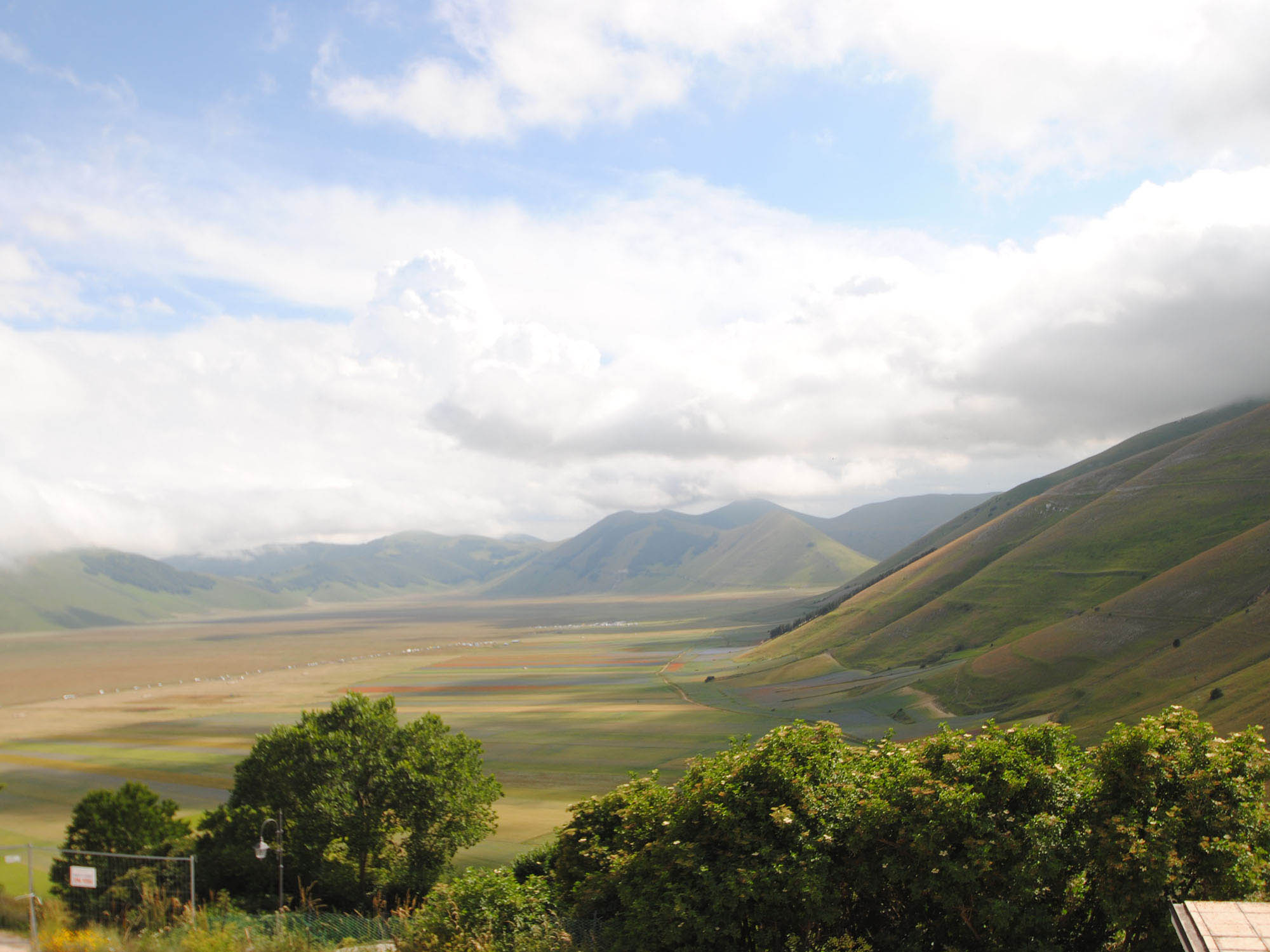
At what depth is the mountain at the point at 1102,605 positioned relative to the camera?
9212 centimetres

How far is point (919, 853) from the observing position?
20.5m

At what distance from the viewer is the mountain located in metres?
92.1

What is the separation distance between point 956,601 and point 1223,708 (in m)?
84.4

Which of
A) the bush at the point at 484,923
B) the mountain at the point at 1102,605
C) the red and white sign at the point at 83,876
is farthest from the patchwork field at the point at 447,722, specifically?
the red and white sign at the point at 83,876

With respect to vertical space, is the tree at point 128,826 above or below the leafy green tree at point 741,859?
below

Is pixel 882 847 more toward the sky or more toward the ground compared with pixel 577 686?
more toward the sky

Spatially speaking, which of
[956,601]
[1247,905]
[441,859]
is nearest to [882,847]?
[1247,905]

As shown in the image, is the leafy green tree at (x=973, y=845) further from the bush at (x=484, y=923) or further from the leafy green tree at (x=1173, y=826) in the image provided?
the bush at (x=484, y=923)

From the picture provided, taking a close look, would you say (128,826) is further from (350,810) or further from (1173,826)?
(1173,826)

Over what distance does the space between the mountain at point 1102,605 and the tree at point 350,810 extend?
64.8m

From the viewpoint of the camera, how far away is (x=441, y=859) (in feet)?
148

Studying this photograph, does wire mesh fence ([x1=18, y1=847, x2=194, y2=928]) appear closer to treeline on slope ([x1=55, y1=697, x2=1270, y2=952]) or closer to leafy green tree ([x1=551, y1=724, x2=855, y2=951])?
treeline on slope ([x1=55, y1=697, x2=1270, y2=952])

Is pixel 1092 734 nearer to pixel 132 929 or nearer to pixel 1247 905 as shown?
pixel 1247 905

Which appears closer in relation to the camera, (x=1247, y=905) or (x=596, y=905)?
(x=1247, y=905)
